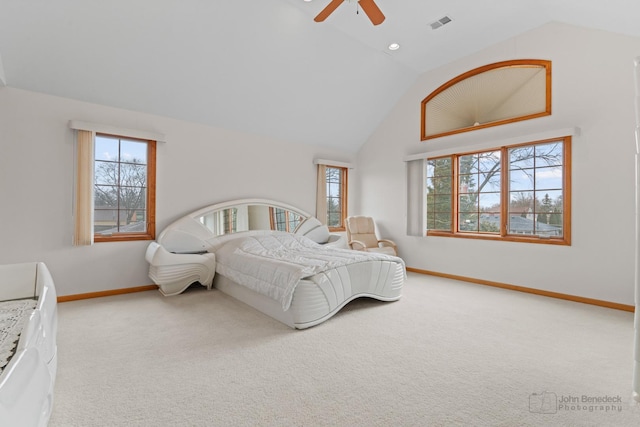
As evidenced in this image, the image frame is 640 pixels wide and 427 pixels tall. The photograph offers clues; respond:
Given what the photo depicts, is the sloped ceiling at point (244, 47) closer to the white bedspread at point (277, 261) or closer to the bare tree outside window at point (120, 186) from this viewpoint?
the bare tree outside window at point (120, 186)

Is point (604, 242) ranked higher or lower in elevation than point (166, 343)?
higher

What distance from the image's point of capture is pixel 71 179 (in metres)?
3.74

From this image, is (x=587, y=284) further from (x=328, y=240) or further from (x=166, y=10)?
(x=166, y=10)

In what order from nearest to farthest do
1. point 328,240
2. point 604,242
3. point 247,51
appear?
point 604,242
point 247,51
point 328,240

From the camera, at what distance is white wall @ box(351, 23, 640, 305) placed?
138 inches

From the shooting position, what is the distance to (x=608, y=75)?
3.62 meters

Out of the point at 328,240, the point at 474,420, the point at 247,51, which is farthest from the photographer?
the point at 328,240

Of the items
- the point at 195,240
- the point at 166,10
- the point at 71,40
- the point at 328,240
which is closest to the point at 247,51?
the point at 166,10

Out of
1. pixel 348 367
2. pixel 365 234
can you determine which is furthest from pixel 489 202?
pixel 348 367

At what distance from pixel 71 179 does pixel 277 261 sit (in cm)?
276

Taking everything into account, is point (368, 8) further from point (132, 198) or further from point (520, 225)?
point (132, 198)

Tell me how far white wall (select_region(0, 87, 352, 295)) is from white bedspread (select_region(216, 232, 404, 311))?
3.46 ft

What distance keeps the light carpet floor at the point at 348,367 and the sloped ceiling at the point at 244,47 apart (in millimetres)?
2737

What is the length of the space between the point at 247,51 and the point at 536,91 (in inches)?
155
